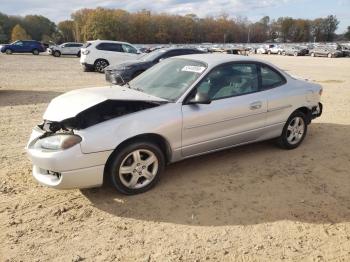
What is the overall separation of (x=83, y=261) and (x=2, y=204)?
1491 millimetres

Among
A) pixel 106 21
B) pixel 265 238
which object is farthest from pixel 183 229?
pixel 106 21

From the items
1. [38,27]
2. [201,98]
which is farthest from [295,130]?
[38,27]

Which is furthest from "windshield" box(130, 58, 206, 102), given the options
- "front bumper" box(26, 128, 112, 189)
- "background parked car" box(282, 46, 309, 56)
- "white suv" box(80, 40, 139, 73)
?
"background parked car" box(282, 46, 309, 56)

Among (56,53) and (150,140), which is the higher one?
(150,140)

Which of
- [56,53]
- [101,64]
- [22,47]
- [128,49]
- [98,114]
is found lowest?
[56,53]

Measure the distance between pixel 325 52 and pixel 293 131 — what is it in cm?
4442

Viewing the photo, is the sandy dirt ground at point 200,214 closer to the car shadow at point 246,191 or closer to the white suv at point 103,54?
the car shadow at point 246,191

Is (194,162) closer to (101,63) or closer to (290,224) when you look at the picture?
(290,224)

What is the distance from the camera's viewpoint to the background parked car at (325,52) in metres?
44.9

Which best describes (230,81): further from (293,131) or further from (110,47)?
(110,47)

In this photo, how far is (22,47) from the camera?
41094 mm

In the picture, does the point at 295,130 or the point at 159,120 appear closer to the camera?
the point at 159,120

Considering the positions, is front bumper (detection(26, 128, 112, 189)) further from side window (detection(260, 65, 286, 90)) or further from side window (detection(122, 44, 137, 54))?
side window (detection(122, 44, 137, 54))

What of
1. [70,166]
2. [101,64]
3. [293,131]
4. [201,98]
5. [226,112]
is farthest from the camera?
[101,64]
